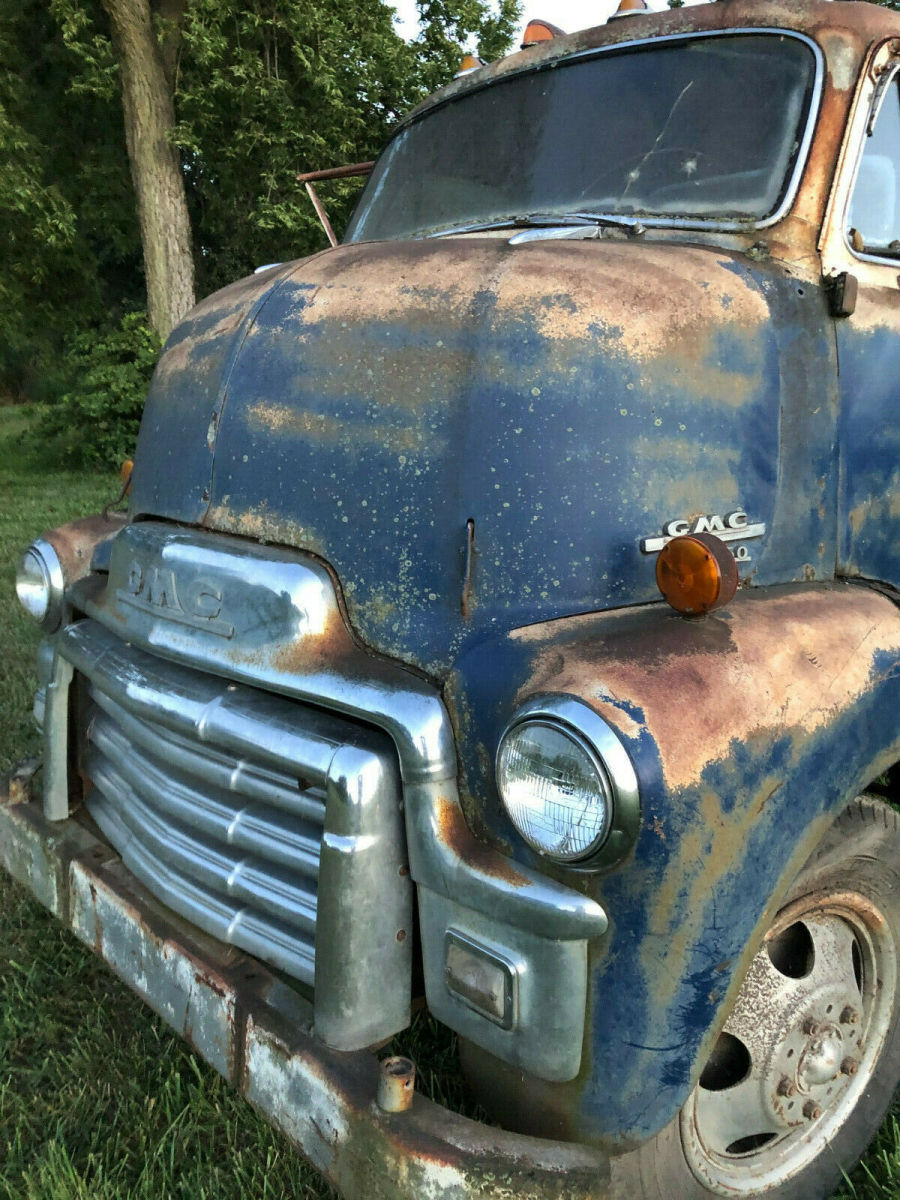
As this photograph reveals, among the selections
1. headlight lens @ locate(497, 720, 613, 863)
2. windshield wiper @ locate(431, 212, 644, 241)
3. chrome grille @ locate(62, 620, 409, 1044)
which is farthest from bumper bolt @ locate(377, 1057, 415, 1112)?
windshield wiper @ locate(431, 212, 644, 241)

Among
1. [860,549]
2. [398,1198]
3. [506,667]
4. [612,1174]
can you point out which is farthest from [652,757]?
[860,549]

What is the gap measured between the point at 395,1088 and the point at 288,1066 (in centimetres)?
26

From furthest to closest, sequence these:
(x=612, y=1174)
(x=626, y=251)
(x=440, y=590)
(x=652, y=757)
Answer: (x=626, y=251) < (x=440, y=590) < (x=612, y=1174) < (x=652, y=757)

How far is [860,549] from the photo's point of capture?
7.39ft

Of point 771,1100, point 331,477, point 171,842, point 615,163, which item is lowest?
point 771,1100

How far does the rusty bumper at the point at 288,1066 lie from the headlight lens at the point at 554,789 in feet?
1.66

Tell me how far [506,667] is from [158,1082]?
1546mm

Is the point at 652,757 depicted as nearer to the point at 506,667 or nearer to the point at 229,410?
the point at 506,667

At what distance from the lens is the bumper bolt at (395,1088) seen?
157 centimetres

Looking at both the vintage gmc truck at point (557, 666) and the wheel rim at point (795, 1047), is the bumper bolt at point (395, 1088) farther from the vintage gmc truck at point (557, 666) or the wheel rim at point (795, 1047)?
the wheel rim at point (795, 1047)

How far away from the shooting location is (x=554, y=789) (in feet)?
4.80

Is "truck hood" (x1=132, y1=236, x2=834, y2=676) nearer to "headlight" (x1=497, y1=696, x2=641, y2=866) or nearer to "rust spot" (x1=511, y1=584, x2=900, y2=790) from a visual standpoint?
"rust spot" (x1=511, y1=584, x2=900, y2=790)

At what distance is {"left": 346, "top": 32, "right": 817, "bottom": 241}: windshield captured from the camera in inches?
89.9

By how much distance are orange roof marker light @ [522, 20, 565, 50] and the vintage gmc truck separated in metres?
0.55
